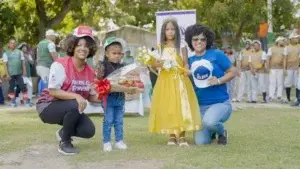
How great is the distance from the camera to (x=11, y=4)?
27.0m

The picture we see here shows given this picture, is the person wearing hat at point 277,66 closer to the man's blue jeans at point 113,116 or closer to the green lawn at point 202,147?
the green lawn at point 202,147

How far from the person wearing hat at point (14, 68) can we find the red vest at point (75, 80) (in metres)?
8.96

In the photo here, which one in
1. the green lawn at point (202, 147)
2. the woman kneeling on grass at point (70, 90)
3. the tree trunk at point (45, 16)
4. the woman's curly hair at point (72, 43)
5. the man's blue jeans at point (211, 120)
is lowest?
the green lawn at point (202, 147)

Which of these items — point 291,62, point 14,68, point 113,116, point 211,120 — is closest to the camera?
point 113,116

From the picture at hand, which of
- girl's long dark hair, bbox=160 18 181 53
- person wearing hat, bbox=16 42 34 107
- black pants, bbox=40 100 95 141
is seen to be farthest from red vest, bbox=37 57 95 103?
person wearing hat, bbox=16 42 34 107

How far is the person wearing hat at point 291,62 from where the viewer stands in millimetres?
Result: 16469

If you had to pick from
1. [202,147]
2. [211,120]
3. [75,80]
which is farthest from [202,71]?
[75,80]

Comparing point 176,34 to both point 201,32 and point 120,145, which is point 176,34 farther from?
point 120,145

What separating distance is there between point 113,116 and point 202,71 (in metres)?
1.29

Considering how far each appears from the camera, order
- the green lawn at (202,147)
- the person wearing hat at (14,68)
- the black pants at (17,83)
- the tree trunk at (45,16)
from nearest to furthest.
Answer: the green lawn at (202,147) → the person wearing hat at (14,68) → the black pants at (17,83) → the tree trunk at (45,16)

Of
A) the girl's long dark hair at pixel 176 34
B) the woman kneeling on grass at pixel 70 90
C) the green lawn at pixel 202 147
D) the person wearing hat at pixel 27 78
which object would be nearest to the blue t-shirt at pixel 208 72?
the girl's long dark hair at pixel 176 34

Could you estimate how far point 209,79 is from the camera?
7.72m

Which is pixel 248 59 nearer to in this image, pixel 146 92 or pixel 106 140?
pixel 146 92

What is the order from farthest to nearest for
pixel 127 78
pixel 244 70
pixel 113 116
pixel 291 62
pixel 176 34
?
pixel 244 70 → pixel 291 62 → pixel 176 34 → pixel 113 116 → pixel 127 78
